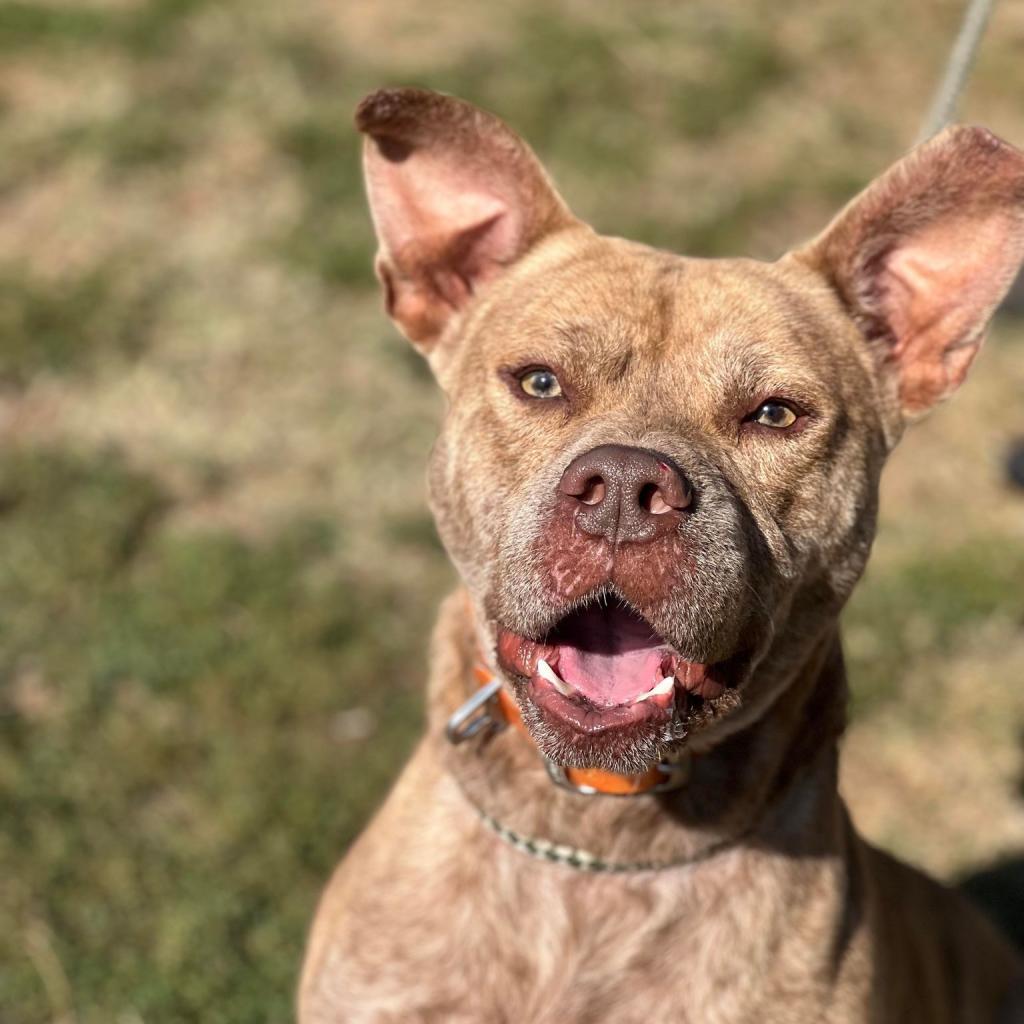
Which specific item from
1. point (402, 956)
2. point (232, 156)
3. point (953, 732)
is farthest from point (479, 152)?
point (232, 156)

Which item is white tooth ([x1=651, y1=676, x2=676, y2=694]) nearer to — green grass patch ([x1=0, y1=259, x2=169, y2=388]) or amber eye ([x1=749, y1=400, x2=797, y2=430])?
amber eye ([x1=749, y1=400, x2=797, y2=430])

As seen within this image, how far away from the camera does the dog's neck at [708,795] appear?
306cm

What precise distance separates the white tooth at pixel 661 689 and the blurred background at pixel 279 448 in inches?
88.9

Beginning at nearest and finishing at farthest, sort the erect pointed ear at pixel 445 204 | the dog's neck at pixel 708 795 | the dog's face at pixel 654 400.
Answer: the dog's face at pixel 654 400 → the dog's neck at pixel 708 795 → the erect pointed ear at pixel 445 204

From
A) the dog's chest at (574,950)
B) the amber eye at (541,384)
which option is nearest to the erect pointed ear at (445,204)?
the amber eye at (541,384)

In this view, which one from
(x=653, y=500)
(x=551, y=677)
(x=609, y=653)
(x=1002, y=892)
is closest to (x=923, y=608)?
(x=1002, y=892)

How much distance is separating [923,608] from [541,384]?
A: 343cm

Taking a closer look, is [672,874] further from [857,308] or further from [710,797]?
[857,308]

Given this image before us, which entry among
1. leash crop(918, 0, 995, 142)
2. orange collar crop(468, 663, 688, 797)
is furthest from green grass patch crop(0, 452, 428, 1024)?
leash crop(918, 0, 995, 142)

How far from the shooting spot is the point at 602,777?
2951 millimetres

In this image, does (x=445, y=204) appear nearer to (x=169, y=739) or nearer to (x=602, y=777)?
(x=602, y=777)

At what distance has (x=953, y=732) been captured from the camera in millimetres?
5508

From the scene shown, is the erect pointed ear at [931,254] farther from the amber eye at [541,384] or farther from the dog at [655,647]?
the amber eye at [541,384]

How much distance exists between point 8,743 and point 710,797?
2.97 metres
